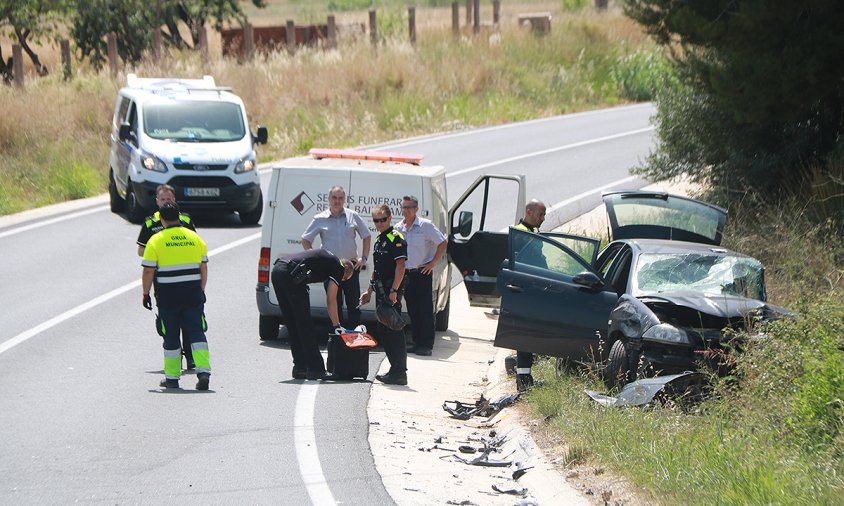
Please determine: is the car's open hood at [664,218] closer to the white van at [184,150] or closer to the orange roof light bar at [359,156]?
the orange roof light bar at [359,156]

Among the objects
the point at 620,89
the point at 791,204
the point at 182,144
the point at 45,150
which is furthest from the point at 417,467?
the point at 620,89

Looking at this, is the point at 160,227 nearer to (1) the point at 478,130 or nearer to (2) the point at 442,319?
(2) the point at 442,319

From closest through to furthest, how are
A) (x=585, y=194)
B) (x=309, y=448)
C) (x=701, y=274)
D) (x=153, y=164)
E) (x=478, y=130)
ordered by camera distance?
(x=309, y=448), (x=701, y=274), (x=153, y=164), (x=585, y=194), (x=478, y=130)

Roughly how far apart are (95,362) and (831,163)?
9281 mm

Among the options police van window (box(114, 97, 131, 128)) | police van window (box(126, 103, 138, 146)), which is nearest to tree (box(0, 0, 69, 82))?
police van window (box(114, 97, 131, 128))

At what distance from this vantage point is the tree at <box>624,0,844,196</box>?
1515 cm

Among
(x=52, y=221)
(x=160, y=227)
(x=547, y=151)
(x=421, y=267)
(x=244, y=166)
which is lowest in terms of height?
(x=547, y=151)

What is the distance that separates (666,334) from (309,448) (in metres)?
2.92

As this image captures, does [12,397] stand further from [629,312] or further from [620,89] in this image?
[620,89]

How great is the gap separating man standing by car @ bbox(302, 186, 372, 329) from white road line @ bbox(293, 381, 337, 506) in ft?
4.39

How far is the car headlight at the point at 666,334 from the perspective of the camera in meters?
9.77

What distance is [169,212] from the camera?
1126 centimetres

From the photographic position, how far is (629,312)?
10164 millimetres


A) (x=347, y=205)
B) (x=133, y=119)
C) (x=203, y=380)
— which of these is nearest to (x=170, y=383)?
(x=203, y=380)
